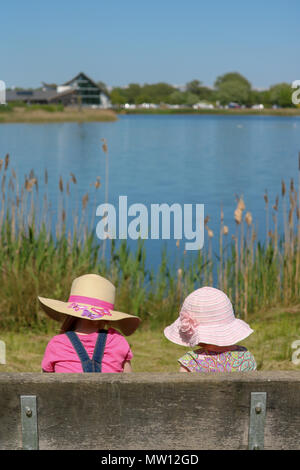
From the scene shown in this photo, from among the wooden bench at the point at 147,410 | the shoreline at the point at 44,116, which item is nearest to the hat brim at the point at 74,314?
the wooden bench at the point at 147,410

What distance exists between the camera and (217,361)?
8.00 feet

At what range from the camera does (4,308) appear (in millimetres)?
5277

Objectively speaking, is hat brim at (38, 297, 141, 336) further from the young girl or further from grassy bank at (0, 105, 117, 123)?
grassy bank at (0, 105, 117, 123)

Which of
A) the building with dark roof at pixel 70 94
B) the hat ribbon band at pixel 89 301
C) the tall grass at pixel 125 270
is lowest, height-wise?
the tall grass at pixel 125 270

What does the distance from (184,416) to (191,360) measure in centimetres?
69

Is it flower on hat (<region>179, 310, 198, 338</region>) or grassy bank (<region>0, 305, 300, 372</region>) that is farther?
grassy bank (<region>0, 305, 300, 372</region>)

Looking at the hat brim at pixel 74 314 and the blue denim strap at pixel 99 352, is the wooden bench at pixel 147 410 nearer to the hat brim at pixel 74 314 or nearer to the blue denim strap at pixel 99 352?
the blue denim strap at pixel 99 352

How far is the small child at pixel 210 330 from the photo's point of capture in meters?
2.40

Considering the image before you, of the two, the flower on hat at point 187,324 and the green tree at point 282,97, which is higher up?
the green tree at point 282,97

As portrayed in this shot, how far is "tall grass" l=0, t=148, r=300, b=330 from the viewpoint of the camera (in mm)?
5309

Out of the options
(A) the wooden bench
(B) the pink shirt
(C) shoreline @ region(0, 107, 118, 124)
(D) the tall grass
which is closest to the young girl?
(B) the pink shirt

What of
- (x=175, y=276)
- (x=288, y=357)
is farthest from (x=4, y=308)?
(x=288, y=357)

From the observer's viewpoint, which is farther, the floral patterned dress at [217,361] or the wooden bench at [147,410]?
the floral patterned dress at [217,361]

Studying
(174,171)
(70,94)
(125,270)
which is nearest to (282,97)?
(174,171)
